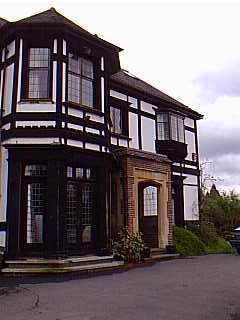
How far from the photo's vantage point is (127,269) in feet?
42.2

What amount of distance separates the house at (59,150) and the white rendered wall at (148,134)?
3.45 m

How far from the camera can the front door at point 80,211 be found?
524 inches

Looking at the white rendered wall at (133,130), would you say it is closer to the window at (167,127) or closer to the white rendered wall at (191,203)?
the window at (167,127)

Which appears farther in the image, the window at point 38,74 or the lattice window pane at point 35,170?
the window at point 38,74

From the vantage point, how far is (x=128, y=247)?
14.4 meters

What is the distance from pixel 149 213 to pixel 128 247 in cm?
414

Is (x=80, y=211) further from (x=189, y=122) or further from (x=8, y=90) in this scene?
(x=189, y=122)

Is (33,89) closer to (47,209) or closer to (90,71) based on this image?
(90,71)

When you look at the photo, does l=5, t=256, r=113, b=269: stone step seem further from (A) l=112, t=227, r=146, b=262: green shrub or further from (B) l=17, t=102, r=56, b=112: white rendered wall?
(B) l=17, t=102, r=56, b=112: white rendered wall

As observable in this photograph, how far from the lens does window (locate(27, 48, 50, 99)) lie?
1362cm

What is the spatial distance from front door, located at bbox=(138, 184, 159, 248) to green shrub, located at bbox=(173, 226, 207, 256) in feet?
4.30

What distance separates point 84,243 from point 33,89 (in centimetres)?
535

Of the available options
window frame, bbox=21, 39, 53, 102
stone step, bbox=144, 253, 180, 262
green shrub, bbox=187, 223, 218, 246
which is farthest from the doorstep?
green shrub, bbox=187, 223, 218, 246

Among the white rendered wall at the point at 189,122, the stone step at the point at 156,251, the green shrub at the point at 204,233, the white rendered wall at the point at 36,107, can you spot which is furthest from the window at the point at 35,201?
the white rendered wall at the point at 189,122
